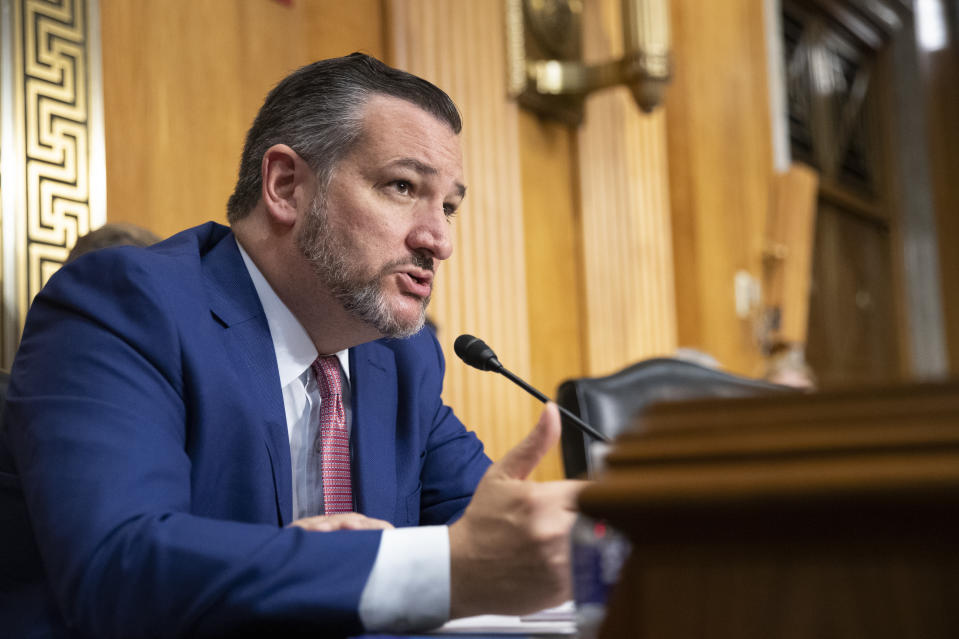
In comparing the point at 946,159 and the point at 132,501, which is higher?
the point at 946,159

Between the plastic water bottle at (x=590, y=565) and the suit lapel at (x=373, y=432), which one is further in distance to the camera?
the suit lapel at (x=373, y=432)

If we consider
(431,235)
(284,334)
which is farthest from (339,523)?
(431,235)

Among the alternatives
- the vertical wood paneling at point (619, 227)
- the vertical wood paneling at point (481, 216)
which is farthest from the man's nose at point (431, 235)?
the vertical wood paneling at point (619, 227)

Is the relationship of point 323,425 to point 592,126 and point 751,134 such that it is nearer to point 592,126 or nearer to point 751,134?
point 592,126

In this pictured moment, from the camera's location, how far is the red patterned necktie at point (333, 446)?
1.48 metres

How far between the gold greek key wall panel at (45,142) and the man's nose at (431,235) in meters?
1.07

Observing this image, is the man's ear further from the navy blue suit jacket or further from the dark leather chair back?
the dark leather chair back

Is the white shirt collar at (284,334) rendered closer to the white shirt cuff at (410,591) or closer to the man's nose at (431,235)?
the man's nose at (431,235)

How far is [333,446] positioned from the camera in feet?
4.94

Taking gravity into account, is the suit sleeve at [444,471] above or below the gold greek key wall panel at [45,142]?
below

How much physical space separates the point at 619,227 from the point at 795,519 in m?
3.99

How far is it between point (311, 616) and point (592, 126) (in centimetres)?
366

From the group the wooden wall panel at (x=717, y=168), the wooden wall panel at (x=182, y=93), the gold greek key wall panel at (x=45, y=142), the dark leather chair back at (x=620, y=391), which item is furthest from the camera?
the wooden wall panel at (x=717, y=168)

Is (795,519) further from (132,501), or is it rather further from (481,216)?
(481,216)
